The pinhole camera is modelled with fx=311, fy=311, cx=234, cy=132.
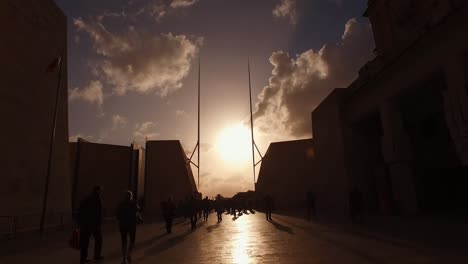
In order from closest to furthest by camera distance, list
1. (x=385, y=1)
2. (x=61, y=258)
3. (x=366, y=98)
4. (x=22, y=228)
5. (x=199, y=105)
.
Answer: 1. (x=61, y=258)
2. (x=22, y=228)
3. (x=366, y=98)
4. (x=385, y=1)
5. (x=199, y=105)

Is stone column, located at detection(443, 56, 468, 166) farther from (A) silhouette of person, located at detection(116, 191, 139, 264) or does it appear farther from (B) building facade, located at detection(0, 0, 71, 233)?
(B) building facade, located at detection(0, 0, 71, 233)

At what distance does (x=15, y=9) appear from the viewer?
16141 mm

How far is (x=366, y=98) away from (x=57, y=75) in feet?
63.9

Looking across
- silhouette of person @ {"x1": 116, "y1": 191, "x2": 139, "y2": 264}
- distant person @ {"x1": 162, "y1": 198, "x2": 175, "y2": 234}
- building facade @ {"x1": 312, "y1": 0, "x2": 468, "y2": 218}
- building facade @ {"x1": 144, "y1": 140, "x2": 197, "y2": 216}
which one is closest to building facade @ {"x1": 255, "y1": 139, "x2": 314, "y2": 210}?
building facade @ {"x1": 144, "y1": 140, "x2": 197, "y2": 216}

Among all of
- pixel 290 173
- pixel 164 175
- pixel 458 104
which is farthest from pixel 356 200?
pixel 164 175

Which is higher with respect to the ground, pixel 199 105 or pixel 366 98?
pixel 199 105

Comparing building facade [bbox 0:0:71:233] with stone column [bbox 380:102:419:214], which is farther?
stone column [bbox 380:102:419:214]

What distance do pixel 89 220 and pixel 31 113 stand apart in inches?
492

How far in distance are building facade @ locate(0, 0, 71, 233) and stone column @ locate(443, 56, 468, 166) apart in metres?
19.3

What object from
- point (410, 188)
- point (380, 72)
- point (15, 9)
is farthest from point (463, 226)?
point (15, 9)

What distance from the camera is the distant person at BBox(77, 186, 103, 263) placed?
7.09 m

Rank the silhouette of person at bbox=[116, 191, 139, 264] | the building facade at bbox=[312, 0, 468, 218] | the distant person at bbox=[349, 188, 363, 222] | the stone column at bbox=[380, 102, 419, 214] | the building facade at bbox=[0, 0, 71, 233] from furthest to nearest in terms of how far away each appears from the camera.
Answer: the stone column at bbox=[380, 102, 419, 214] → the building facade at bbox=[0, 0, 71, 233] → the distant person at bbox=[349, 188, 363, 222] → the building facade at bbox=[312, 0, 468, 218] → the silhouette of person at bbox=[116, 191, 139, 264]

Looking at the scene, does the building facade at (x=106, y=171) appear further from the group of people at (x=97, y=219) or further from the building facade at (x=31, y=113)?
the group of people at (x=97, y=219)

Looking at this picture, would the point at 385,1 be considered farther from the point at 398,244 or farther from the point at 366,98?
the point at 398,244
